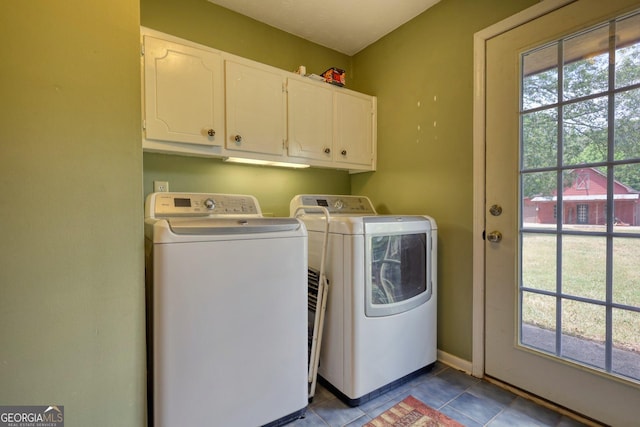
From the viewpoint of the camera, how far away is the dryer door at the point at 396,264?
1549mm

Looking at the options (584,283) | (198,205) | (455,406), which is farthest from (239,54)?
(455,406)

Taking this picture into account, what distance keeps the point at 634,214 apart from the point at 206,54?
2239 millimetres

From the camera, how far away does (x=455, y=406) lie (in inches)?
60.4

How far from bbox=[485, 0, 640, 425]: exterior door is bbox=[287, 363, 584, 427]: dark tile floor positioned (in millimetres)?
111

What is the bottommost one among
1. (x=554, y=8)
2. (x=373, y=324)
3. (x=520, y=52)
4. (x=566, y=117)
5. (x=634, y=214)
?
(x=373, y=324)

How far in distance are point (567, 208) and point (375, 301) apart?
1074 millimetres

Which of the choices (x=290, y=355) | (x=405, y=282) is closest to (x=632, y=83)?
(x=405, y=282)

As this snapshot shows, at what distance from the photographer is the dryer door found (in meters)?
1.55

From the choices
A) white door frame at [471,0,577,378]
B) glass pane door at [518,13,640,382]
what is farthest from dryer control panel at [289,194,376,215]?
glass pane door at [518,13,640,382]

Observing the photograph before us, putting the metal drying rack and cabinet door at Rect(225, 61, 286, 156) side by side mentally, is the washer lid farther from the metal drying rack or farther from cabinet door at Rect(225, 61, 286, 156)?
cabinet door at Rect(225, 61, 286, 156)

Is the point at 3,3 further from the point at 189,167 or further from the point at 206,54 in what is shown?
the point at 189,167

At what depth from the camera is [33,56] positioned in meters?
0.92

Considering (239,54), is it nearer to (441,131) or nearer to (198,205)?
(198,205)

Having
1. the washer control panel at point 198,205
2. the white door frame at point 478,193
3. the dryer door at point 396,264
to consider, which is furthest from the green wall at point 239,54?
the white door frame at point 478,193
